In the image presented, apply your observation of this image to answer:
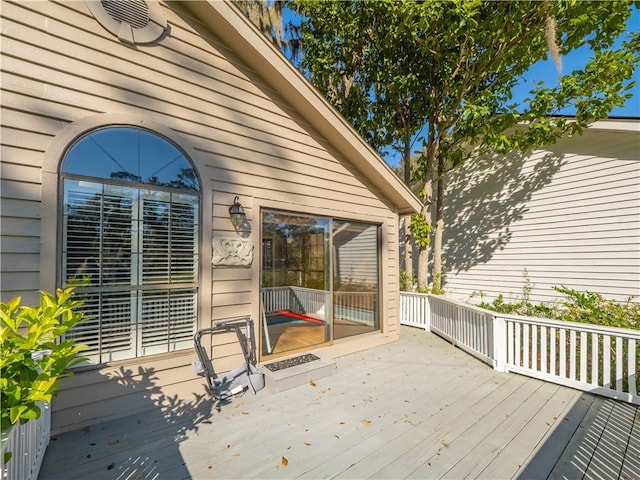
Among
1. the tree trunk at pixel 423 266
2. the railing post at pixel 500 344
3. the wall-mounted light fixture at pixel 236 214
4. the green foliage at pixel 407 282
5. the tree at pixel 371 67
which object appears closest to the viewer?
the wall-mounted light fixture at pixel 236 214

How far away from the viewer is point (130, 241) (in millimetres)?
2947

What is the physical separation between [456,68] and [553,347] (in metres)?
6.07

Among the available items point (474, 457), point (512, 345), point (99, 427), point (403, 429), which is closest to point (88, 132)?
point (99, 427)

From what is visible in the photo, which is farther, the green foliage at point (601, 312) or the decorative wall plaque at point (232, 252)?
the green foliage at point (601, 312)

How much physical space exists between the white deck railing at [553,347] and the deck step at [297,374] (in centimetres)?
235

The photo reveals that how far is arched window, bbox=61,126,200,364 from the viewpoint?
2.71 metres

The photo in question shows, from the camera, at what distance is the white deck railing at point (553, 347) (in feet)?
10.5

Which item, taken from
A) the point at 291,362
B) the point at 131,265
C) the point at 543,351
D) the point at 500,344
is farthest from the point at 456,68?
the point at 131,265

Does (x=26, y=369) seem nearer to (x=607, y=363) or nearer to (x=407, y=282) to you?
(x=607, y=363)

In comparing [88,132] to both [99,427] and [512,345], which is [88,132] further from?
[512,345]

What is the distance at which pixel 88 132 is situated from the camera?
2.77m

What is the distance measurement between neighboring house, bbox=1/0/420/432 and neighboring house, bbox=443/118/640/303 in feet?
17.0

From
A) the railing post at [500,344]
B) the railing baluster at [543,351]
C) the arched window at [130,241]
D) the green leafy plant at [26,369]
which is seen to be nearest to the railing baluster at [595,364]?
the railing baluster at [543,351]

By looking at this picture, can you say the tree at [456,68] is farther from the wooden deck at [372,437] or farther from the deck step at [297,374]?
the deck step at [297,374]
